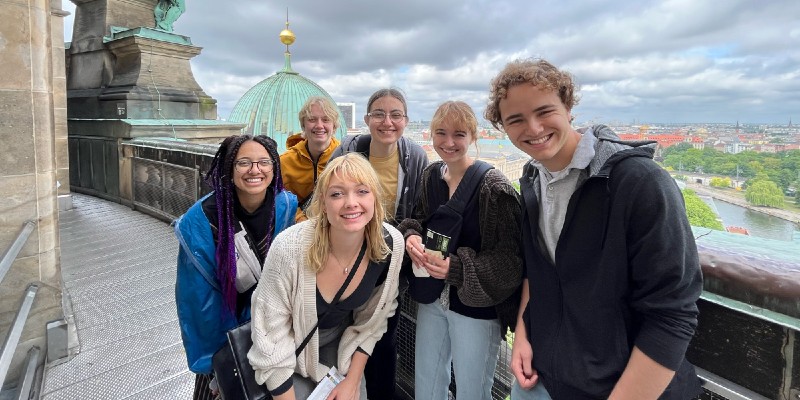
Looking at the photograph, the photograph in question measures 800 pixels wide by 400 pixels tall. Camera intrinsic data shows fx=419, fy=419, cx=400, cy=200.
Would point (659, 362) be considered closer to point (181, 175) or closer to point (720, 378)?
point (720, 378)

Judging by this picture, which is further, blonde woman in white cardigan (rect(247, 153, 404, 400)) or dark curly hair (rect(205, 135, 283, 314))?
dark curly hair (rect(205, 135, 283, 314))

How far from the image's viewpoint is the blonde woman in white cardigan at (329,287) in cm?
190

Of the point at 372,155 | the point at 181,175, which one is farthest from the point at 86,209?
the point at 372,155

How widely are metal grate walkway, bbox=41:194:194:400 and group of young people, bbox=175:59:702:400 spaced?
42.6 inches

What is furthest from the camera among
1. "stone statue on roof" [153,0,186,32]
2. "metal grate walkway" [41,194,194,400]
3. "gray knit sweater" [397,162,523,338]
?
"stone statue on roof" [153,0,186,32]

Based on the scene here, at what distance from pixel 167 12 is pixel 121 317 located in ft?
29.4

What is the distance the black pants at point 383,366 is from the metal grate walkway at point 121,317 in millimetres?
1462

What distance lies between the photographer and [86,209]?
8.21 metres

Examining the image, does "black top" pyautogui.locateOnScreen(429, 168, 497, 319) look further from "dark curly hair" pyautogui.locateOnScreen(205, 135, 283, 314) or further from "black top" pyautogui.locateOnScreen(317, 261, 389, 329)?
"dark curly hair" pyautogui.locateOnScreen(205, 135, 283, 314)

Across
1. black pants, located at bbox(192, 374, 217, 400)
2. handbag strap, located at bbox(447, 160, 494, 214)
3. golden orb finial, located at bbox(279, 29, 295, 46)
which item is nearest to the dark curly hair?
black pants, located at bbox(192, 374, 217, 400)

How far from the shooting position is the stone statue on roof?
10.1 m

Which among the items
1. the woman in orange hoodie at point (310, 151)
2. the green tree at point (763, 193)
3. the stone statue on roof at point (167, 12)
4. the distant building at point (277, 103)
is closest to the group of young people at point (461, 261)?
the woman in orange hoodie at point (310, 151)

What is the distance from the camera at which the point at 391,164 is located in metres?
2.68

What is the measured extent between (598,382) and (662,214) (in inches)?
24.2
